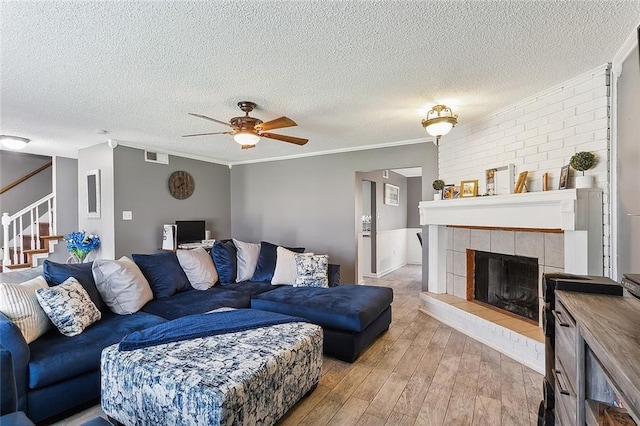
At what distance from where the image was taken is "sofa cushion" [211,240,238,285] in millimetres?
3885

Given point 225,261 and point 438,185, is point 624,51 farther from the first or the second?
point 225,261

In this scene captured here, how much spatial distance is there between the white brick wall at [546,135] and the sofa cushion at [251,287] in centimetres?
279

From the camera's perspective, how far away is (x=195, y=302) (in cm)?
303

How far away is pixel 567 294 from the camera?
1.46 metres

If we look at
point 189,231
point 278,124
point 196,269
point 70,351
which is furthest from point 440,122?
point 189,231

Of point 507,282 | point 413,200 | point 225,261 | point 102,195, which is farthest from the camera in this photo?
point 413,200

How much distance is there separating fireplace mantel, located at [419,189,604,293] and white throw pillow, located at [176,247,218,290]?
303 centimetres

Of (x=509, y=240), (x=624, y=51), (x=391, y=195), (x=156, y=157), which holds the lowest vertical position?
(x=509, y=240)

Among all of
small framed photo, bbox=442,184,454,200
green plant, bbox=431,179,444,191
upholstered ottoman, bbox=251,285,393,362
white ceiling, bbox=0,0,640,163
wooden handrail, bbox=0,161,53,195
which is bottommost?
upholstered ottoman, bbox=251,285,393,362

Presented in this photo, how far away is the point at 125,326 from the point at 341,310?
1.75 metres

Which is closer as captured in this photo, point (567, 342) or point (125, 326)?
point (567, 342)

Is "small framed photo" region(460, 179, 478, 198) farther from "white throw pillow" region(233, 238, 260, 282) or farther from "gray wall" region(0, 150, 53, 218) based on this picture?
"gray wall" region(0, 150, 53, 218)

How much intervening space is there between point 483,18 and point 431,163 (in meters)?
2.83

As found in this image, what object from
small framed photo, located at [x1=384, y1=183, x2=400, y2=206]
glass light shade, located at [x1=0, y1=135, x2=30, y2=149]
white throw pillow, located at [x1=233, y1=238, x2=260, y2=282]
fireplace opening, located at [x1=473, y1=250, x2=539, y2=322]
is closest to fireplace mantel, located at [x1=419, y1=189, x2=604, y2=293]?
fireplace opening, located at [x1=473, y1=250, x2=539, y2=322]
